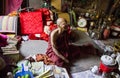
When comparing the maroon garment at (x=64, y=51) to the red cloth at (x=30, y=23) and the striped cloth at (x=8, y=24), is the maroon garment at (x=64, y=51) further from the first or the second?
the striped cloth at (x=8, y=24)

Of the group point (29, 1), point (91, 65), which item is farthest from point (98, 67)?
point (29, 1)

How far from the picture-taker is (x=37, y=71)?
245 cm

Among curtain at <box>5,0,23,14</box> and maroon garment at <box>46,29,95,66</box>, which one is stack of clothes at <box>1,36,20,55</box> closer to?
maroon garment at <box>46,29,95,66</box>

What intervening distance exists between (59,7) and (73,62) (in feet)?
5.02

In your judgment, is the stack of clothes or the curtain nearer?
the stack of clothes

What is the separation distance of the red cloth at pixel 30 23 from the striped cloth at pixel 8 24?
0.15 meters

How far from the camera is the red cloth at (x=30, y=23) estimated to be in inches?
136

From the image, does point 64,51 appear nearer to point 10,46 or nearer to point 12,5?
point 10,46

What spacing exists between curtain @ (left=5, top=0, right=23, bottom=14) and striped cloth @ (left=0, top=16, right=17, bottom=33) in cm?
40

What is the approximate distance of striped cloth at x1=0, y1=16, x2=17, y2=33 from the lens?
331 centimetres

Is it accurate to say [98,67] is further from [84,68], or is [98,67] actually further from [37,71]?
[37,71]

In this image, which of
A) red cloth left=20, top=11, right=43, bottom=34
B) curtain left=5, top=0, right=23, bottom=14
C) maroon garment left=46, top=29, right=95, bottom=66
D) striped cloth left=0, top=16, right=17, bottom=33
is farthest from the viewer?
curtain left=5, top=0, right=23, bottom=14

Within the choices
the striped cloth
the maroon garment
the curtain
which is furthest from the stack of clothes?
the curtain

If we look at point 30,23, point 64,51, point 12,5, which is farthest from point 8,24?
point 64,51
